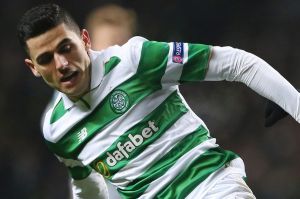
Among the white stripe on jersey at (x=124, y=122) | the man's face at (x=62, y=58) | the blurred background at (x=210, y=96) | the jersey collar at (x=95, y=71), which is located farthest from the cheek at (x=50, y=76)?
the blurred background at (x=210, y=96)

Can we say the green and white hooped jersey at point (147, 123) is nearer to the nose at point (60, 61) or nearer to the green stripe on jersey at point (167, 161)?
the green stripe on jersey at point (167, 161)

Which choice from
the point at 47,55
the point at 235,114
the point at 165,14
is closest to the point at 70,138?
the point at 47,55

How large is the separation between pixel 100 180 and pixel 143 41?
0.74 metres

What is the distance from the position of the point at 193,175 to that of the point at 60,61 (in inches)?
22.7

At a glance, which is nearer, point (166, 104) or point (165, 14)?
point (166, 104)

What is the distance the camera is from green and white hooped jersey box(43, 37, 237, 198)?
2.58m

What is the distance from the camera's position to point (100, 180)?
10.2ft

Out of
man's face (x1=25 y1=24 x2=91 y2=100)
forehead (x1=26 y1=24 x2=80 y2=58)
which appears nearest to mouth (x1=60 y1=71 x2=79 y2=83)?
man's face (x1=25 y1=24 x2=91 y2=100)

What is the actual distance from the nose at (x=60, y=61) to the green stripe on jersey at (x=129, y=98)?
0.19 meters

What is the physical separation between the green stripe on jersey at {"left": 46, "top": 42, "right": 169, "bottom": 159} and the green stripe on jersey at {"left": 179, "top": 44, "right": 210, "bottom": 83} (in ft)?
0.25

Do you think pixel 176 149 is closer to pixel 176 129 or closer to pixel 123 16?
pixel 176 129

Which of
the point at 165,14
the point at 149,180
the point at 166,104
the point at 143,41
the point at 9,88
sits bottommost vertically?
the point at 9,88

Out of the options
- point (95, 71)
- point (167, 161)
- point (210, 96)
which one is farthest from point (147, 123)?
point (210, 96)

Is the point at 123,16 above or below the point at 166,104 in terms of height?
below
